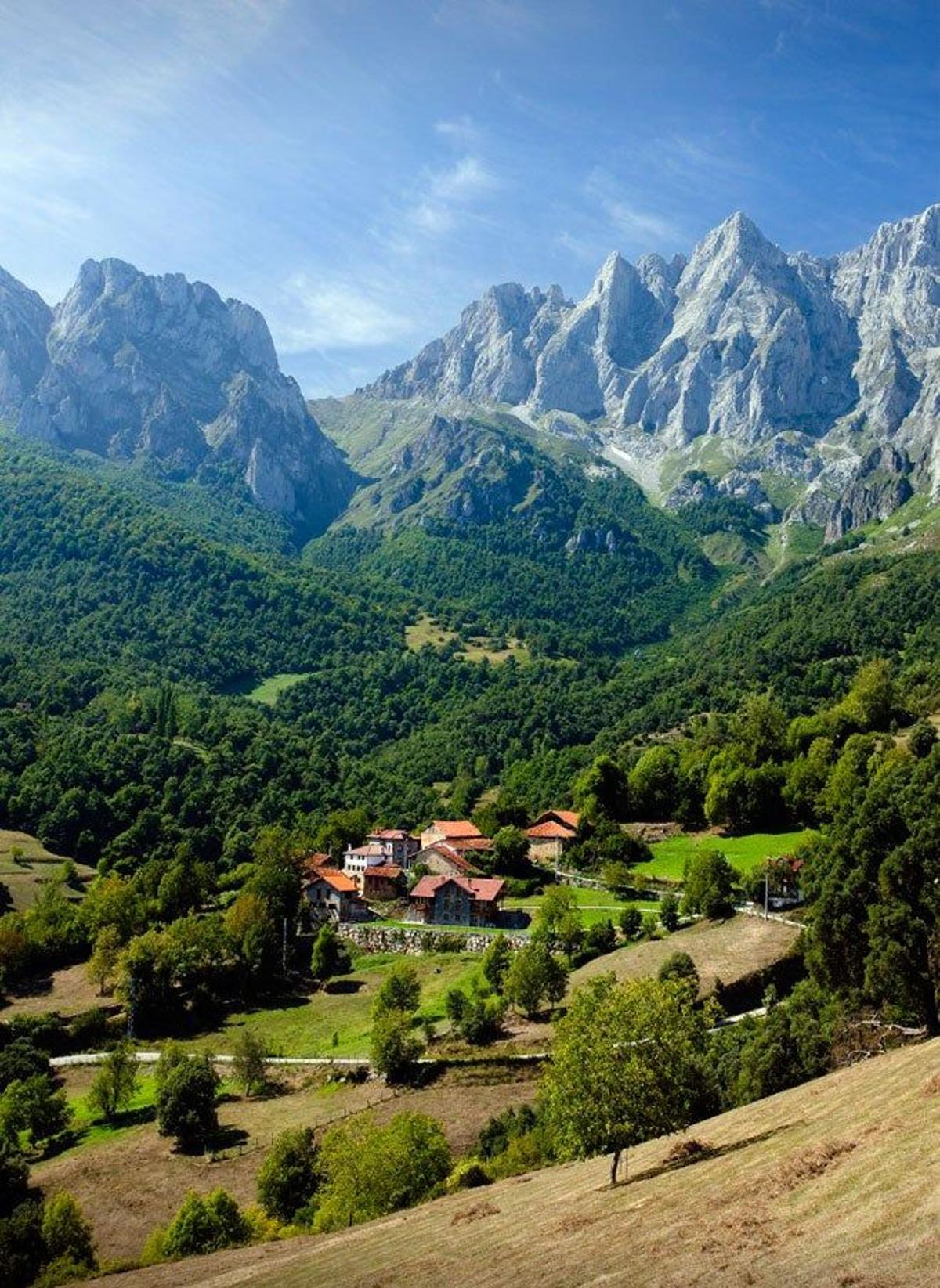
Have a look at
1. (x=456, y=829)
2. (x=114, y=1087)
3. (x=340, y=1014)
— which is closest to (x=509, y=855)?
(x=456, y=829)

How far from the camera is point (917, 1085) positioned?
89.0 feet

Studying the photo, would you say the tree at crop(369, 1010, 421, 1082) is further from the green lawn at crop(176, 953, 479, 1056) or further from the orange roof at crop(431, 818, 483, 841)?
the orange roof at crop(431, 818, 483, 841)

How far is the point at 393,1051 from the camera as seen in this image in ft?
196

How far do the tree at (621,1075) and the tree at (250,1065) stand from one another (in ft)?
119

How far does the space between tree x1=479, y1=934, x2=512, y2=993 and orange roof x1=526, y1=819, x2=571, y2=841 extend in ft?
108

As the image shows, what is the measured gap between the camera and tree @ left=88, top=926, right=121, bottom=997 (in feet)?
274

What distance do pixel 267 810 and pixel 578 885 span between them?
219ft

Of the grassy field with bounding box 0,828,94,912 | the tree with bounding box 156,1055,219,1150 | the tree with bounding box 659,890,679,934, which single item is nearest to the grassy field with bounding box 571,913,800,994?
the tree with bounding box 659,890,679,934

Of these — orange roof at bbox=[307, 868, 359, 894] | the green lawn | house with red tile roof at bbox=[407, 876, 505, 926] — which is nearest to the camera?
the green lawn

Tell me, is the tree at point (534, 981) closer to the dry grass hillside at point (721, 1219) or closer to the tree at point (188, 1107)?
the tree at point (188, 1107)

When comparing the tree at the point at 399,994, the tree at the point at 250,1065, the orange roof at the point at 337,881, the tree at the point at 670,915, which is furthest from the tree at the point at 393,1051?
the orange roof at the point at 337,881

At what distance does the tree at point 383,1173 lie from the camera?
40.9 metres

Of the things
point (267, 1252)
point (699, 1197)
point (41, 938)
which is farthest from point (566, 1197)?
point (41, 938)

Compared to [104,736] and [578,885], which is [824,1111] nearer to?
[578,885]
